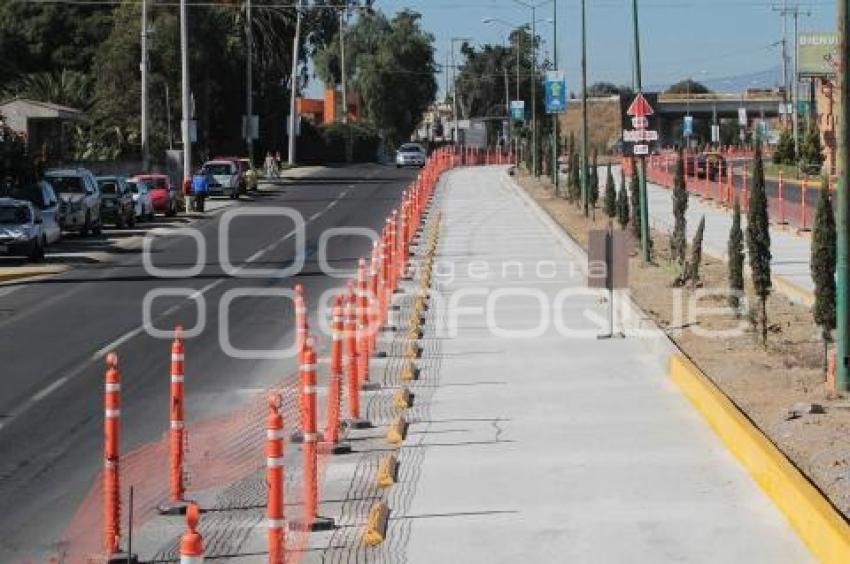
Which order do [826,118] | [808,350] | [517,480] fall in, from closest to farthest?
1. [517,480]
2. [808,350]
3. [826,118]

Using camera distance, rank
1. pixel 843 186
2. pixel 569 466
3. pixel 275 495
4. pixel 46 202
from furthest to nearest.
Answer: pixel 46 202 < pixel 843 186 < pixel 569 466 < pixel 275 495

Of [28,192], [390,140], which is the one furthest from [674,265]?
[390,140]

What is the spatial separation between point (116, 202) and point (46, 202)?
7700 millimetres

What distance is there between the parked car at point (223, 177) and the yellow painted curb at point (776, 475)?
48.7 meters

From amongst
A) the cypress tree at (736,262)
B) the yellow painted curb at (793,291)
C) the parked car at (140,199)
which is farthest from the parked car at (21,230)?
the cypress tree at (736,262)

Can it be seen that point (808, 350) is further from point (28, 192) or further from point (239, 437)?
point (28, 192)

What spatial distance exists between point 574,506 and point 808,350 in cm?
751

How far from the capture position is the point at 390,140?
450 feet

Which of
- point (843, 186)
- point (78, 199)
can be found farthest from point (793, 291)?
point (78, 199)

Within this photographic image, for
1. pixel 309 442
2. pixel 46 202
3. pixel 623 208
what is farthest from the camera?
pixel 46 202

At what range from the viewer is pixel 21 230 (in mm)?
32594

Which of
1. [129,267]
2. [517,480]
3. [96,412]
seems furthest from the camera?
[129,267]

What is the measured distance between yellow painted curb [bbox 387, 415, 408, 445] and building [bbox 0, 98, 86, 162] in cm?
4617

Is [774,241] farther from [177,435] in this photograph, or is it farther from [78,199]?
[177,435]
